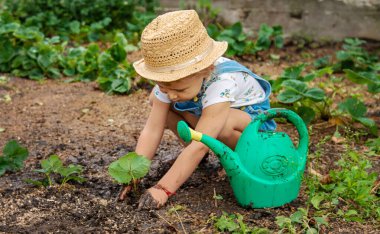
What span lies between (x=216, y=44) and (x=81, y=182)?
815 millimetres

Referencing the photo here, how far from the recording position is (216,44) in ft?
8.24

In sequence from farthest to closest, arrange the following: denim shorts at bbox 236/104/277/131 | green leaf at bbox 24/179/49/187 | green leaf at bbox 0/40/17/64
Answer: green leaf at bbox 0/40/17/64 → denim shorts at bbox 236/104/277/131 → green leaf at bbox 24/179/49/187

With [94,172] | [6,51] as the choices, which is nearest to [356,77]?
[94,172]

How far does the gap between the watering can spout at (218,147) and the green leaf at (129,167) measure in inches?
9.3

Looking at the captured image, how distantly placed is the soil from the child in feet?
0.48

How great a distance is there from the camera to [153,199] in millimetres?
2475

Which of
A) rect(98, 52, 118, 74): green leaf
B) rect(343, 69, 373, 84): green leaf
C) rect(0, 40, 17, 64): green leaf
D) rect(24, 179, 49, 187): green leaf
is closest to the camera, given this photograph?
rect(24, 179, 49, 187): green leaf

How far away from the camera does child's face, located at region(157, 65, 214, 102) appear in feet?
→ 7.97

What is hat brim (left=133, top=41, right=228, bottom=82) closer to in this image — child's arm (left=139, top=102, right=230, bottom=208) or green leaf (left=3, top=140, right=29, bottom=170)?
child's arm (left=139, top=102, right=230, bottom=208)

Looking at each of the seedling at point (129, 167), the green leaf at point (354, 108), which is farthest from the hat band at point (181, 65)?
the green leaf at point (354, 108)

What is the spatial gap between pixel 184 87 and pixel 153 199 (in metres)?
0.44

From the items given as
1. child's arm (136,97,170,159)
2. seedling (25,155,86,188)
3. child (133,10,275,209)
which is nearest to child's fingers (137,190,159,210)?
child (133,10,275,209)

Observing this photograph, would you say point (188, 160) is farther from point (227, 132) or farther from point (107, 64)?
point (107, 64)

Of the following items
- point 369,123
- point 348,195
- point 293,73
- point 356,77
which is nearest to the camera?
point 348,195
